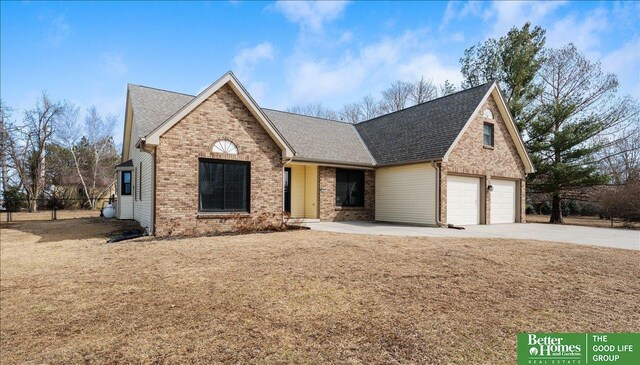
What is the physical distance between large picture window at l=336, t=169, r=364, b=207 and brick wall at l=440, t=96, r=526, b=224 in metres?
4.20

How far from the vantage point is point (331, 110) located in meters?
44.7

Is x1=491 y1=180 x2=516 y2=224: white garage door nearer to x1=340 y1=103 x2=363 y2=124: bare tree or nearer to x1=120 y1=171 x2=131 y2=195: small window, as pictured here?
x1=120 y1=171 x2=131 y2=195: small window

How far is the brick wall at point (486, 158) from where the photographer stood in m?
15.0

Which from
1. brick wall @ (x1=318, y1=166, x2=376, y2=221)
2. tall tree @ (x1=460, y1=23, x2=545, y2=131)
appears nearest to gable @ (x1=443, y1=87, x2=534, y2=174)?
brick wall @ (x1=318, y1=166, x2=376, y2=221)

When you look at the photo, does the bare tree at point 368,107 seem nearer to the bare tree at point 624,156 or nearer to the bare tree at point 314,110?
the bare tree at point 314,110

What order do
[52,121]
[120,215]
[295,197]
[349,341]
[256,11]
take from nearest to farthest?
[349,341]
[256,11]
[295,197]
[120,215]
[52,121]

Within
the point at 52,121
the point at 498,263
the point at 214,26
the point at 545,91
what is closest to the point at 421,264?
the point at 498,263

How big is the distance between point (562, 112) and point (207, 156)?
74.8ft

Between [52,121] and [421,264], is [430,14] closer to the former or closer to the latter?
[421,264]

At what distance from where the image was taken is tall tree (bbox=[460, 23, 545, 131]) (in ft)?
77.2

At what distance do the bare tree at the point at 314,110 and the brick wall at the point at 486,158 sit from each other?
28.2 m

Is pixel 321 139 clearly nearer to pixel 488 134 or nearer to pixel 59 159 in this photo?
pixel 488 134

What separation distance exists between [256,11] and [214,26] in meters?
1.82

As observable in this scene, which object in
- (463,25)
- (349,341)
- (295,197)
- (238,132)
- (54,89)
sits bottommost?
(349,341)
